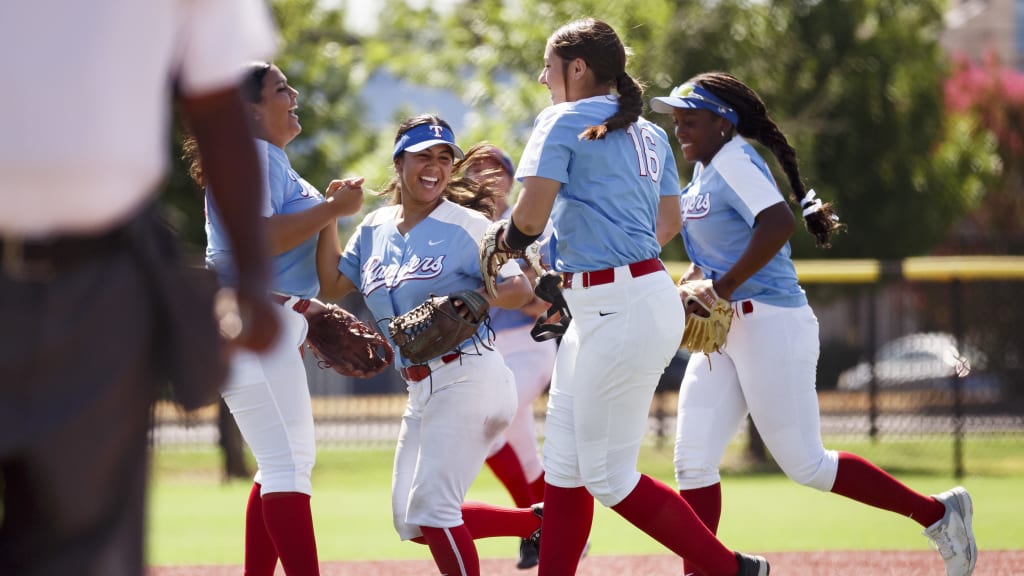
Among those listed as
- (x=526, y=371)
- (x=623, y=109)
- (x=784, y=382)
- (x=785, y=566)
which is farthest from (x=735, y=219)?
(x=526, y=371)

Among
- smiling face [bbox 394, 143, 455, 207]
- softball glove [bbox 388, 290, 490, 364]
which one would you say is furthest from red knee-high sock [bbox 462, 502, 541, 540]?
smiling face [bbox 394, 143, 455, 207]

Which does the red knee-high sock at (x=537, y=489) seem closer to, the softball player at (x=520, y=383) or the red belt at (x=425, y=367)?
the softball player at (x=520, y=383)

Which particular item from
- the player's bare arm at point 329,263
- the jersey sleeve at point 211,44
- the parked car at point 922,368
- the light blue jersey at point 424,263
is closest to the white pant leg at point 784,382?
the light blue jersey at point 424,263

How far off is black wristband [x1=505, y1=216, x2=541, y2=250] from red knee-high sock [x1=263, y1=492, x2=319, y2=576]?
1.27 meters

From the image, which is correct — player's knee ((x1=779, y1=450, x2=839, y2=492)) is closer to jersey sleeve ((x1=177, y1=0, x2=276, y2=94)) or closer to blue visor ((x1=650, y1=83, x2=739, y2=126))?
blue visor ((x1=650, y1=83, x2=739, y2=126))

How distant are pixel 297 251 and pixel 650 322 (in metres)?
1.51

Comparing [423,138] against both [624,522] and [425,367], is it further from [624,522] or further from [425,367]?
[624,522]

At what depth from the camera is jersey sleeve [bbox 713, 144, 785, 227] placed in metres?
5.67

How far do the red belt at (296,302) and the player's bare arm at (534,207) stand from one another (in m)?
1.07

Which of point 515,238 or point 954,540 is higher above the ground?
point 515,238

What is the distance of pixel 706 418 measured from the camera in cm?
585

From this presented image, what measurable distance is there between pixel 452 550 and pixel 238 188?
112 inches

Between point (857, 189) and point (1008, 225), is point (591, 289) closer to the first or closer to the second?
point (857, 189)

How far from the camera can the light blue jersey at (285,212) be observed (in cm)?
545
